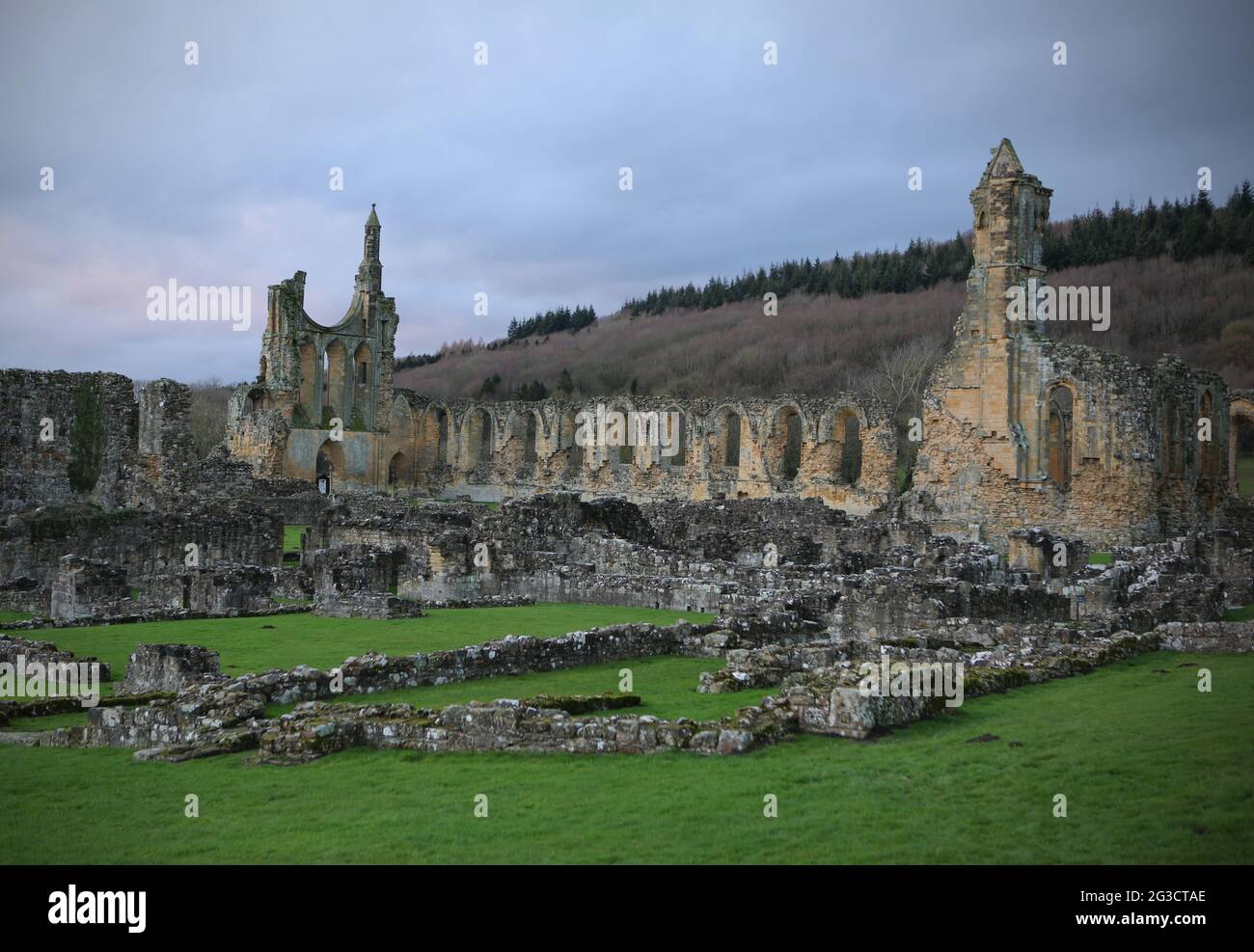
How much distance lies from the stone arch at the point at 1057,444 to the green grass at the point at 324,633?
21544 mm

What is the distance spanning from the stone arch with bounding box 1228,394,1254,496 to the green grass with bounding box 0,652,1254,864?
36.2m

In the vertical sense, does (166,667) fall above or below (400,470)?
below

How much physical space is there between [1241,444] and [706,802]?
67.4m

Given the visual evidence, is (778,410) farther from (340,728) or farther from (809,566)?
(340,728)

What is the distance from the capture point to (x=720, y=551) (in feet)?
91.8

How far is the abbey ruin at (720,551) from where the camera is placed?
11.2 m

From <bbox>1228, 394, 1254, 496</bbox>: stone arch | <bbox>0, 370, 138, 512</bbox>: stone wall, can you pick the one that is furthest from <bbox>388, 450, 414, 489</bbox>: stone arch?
<bbox>1228, 394, 1254, 496</bbox>: stone arch

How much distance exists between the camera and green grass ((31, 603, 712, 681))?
15.6 meters

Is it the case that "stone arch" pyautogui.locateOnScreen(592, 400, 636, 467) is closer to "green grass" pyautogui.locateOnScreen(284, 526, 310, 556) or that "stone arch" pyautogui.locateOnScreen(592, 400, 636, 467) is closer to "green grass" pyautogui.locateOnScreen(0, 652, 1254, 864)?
"green grass" pyautogui.locateOnScreen(284, 526, 310, 556)

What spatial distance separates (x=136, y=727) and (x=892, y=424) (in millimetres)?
40036

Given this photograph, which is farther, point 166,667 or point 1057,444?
point 1057,444

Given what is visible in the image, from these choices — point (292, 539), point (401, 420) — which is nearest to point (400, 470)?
point (401, 420)

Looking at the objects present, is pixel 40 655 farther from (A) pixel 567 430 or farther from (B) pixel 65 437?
(A) pixel 567 430
